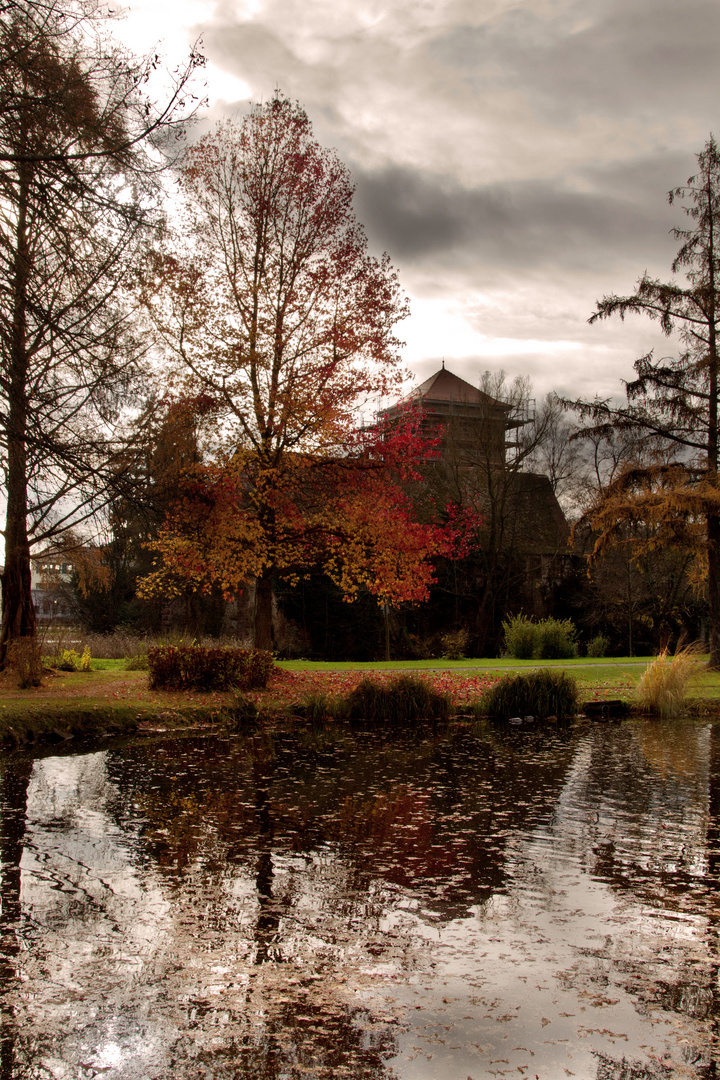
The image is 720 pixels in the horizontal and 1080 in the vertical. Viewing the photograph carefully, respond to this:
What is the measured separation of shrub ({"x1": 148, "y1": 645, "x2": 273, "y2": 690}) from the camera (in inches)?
559

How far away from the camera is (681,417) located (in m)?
20.9

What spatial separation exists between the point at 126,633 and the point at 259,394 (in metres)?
14.6

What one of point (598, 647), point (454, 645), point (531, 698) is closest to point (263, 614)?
point (531, 698)

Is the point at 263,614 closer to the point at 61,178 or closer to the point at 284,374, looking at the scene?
the point at 284,374

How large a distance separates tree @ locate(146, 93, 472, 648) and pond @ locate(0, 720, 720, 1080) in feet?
23.1

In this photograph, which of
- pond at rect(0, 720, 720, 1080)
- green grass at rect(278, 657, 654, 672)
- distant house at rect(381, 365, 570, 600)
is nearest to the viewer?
pond at rect(0, 720, 720, 1080)

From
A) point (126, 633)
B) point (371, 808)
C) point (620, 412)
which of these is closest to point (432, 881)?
point (371, 808)

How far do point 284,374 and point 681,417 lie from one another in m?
11.1

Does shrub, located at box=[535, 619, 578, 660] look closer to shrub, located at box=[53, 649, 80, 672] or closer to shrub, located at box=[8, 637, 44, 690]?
shrub, located at box=[53, 649, 80, 672]

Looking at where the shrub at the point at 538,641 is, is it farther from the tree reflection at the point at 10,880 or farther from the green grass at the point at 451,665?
the tree reflection at the point at 10,880

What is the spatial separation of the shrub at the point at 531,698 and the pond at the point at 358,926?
16.2 feet

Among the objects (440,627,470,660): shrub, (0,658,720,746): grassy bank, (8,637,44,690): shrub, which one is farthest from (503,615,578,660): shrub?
(8,637,44,690): shrub

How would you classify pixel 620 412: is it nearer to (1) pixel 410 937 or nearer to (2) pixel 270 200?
(2) pixel 270 200

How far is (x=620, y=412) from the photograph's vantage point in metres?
21.4
